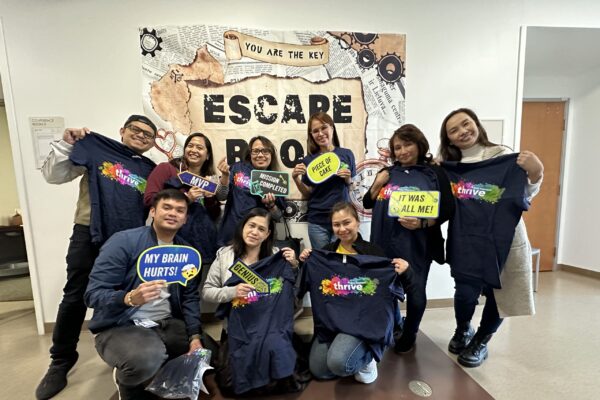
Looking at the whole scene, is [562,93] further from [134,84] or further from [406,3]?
[134,84]

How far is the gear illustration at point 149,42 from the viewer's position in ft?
7.39

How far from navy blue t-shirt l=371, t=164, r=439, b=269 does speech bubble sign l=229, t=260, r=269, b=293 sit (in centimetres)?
80

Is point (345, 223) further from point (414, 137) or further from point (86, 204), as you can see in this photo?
point (86, 204)

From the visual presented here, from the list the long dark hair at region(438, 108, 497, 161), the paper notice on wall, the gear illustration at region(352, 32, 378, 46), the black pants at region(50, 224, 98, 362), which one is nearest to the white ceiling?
the gear illustration at region(352, 32, 378, 46)

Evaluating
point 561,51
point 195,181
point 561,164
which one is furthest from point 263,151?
point 561,164

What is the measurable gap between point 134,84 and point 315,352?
2.38 metres

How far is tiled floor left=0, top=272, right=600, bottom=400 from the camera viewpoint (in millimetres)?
1713

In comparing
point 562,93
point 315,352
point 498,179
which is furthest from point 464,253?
point 562,93

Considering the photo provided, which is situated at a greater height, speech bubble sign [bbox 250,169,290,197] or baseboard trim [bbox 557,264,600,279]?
speech bubble sign [bbox 250,169,290,197]

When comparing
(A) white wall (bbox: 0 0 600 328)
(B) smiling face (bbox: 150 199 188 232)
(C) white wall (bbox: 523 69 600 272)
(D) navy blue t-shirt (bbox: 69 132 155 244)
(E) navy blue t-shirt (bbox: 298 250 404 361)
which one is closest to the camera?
(B) smiling face (bbox: 150 199 188 232)

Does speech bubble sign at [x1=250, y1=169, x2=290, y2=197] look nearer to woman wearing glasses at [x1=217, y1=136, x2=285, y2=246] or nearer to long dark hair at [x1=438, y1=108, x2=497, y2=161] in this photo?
woman wearing glasses at [x1=217, y1=136, x2=285, y2=246]

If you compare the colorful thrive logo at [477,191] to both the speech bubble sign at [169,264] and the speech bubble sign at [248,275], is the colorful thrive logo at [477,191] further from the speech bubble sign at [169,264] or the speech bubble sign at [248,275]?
the speech bubble sign at [169,264]

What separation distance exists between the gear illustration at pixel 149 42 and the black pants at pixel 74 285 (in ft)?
4.69

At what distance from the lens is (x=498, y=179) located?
1.69 metres
